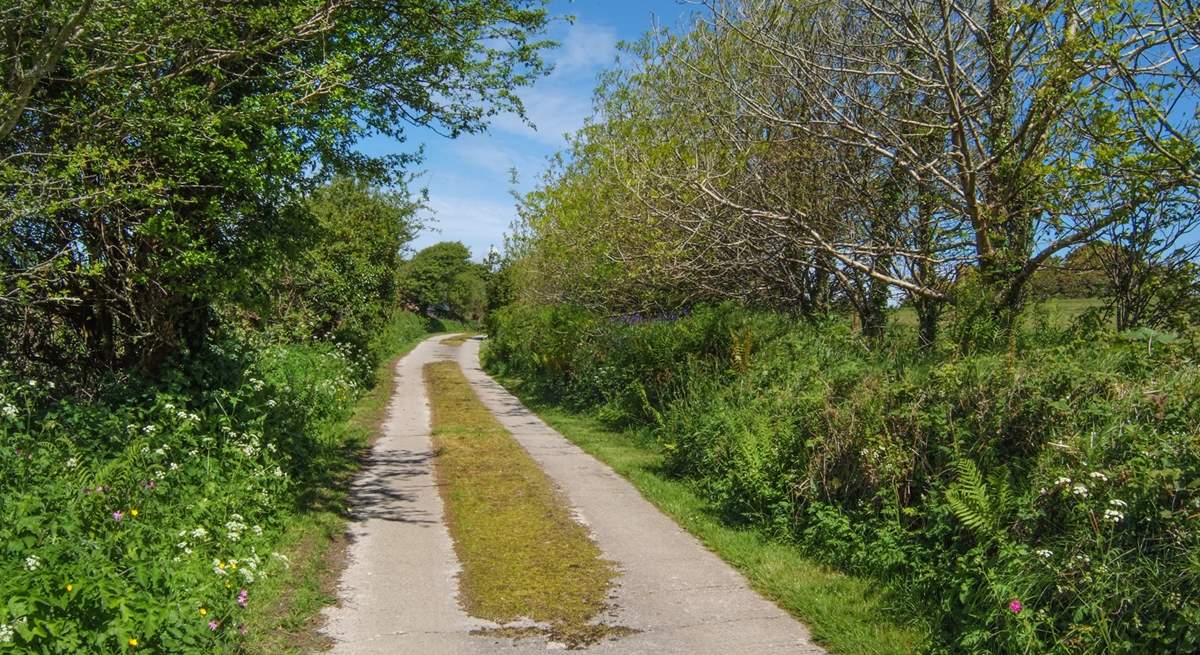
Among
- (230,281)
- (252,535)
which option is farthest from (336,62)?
(252,535)

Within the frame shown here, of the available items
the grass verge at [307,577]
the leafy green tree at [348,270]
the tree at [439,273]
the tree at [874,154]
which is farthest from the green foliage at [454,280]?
the grass verge at [307,577]

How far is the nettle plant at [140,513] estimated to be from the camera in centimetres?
406

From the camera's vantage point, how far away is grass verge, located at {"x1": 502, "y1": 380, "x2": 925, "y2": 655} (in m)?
5.21

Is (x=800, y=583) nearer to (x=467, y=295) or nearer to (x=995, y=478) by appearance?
(x=995, y=478)

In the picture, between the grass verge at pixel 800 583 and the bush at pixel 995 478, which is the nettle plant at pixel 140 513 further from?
the bush at pixel 995 478

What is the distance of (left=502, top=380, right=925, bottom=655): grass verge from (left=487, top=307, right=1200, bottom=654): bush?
19 cm

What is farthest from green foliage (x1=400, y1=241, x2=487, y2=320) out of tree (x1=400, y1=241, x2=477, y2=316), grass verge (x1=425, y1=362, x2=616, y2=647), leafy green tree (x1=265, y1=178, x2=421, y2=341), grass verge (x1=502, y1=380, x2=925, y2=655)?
grass verge (x1=502, y1=380, x2=925, y2=655)

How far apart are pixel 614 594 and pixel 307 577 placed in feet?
7.57

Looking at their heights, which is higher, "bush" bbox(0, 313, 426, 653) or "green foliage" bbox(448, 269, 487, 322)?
"green foliage" bbox(448, 269, 487, 322)

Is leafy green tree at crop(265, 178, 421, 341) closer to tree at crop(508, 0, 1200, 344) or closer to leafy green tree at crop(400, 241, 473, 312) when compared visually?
tree at crop(508, 0, 1200, 344)

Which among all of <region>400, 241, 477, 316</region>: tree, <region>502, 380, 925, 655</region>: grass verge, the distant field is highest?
<region>400, 241, 477, 316</region>: tree

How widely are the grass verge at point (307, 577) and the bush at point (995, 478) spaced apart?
376cm

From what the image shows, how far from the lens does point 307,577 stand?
639 cm

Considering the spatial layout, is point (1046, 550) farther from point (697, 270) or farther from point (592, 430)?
point (592, 430)
